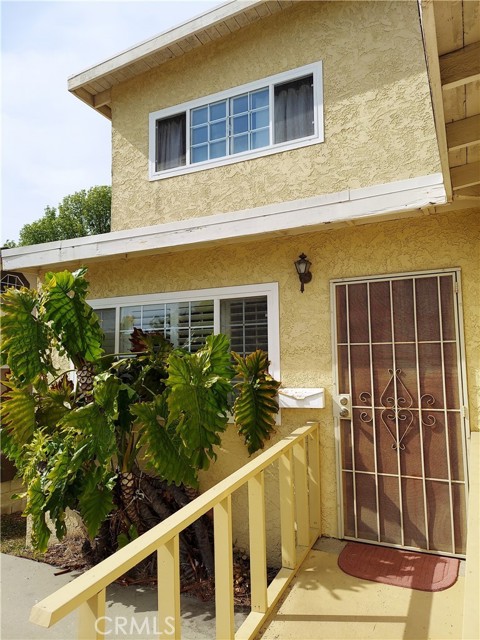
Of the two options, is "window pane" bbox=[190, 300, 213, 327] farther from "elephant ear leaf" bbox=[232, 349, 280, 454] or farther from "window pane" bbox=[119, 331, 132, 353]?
"window pane" bbox=[119, 331, 132, 353]

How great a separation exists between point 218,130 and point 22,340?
398cm

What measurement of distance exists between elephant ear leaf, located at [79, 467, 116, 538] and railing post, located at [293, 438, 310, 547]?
1.88 metres

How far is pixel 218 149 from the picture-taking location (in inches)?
234

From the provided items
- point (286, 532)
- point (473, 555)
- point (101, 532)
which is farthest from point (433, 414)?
point (101, 532)

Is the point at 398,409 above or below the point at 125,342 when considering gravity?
below

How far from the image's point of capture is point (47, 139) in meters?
10.9

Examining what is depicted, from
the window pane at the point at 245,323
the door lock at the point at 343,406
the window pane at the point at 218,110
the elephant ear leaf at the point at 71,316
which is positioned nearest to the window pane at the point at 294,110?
the window pane at the point at 218,110

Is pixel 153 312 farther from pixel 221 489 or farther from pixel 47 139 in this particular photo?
pixel 47 139

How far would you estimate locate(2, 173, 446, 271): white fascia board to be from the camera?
3.54 metres

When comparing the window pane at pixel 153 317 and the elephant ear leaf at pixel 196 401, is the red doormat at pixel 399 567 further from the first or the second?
the window pane at pixel 153 317

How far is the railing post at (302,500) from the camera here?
387 cm

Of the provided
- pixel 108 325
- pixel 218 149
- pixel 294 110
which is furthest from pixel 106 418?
pixel 294 110

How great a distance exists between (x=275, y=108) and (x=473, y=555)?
17.7 feet

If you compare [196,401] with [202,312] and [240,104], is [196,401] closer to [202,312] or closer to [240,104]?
[202,312]
